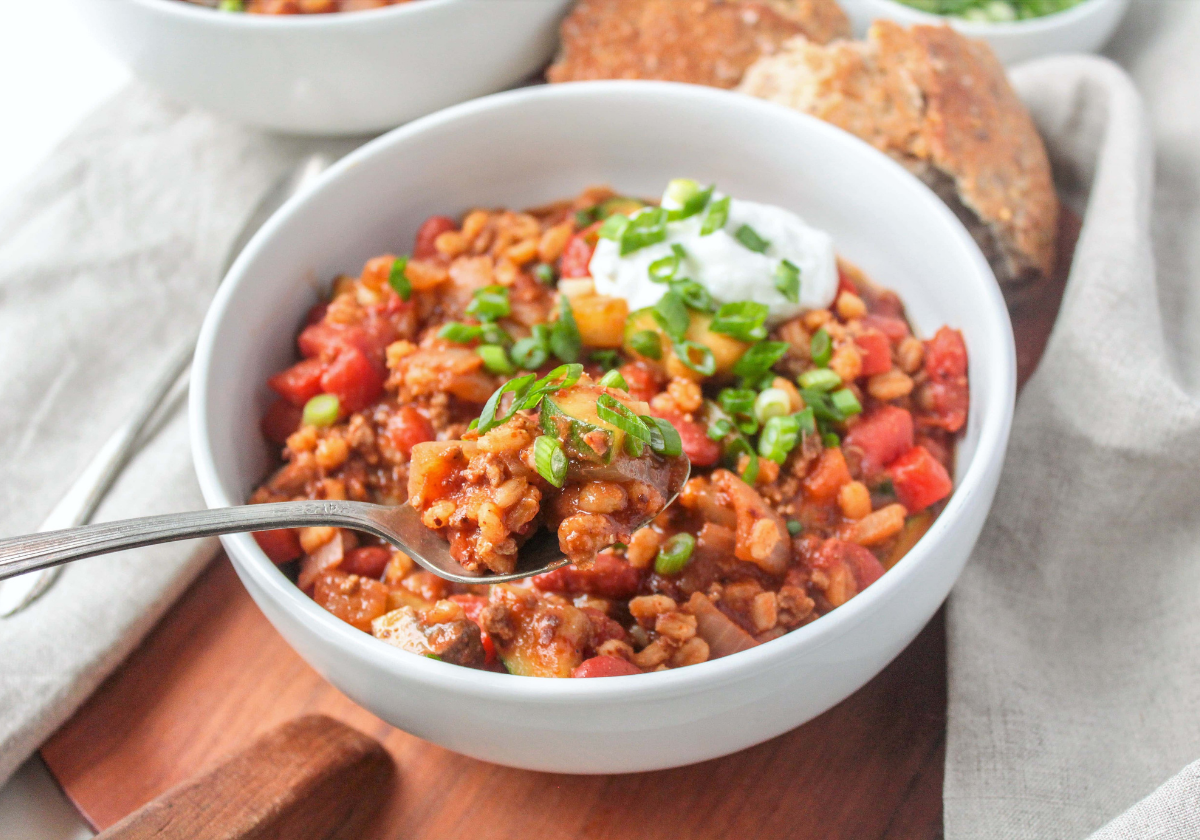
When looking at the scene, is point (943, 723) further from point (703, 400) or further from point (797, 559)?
point (703, 400)

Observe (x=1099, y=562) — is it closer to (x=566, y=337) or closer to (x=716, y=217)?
(x=716, y=217)

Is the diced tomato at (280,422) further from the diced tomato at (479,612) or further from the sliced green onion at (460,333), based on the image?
the diced tomato at (479,612)

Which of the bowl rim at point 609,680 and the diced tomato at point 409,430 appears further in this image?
the diced tomato at point 409,430

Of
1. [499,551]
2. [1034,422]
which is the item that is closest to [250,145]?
[499,551]

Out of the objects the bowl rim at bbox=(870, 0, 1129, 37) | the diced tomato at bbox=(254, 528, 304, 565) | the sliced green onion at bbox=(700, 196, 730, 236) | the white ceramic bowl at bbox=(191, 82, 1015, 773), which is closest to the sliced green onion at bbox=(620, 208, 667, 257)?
the sliced green onion at bbox=(700, 196, 730, 236)

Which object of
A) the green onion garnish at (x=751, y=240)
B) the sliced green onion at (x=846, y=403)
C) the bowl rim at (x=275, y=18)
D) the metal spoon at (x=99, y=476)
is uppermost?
the bowl rim at (x=275, y=18)

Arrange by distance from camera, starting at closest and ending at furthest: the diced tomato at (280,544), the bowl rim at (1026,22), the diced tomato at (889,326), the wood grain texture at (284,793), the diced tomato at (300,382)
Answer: the wood grain texture at (284,793) → the diced tomato at (280,544) → the diced tomato at (300,382) → the diced tomato at (889,326) → the bowl rim at (1026,22)

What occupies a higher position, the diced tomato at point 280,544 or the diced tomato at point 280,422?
the diced tomato at point 280,422

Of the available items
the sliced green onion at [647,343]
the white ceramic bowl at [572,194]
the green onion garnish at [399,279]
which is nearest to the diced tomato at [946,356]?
the white ceramic bowl at [572,194]
